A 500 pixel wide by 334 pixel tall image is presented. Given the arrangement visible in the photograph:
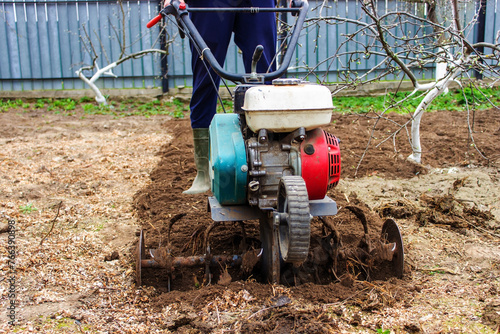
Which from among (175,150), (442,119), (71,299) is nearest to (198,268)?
(71,299)

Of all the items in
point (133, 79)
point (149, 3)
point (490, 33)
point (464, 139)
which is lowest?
point (464, 139)

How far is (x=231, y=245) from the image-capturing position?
3039 mm

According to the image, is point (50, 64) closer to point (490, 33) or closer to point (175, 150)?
point (175, 150)

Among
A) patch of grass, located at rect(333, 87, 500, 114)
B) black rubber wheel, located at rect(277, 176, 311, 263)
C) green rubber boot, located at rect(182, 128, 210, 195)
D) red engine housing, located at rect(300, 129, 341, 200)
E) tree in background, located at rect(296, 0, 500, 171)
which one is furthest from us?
patch of grass, located at rect(333, 87, 500, 114)

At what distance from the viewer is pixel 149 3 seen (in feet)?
31.6

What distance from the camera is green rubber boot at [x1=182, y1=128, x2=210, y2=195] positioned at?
3.71 m

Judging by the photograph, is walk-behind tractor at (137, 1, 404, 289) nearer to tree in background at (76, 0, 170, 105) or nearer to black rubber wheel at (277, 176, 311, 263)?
black rubber wheel at (277, 176, 311, 263)

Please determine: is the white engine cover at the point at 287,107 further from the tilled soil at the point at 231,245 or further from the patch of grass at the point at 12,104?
the patch of grass at the point at 12,104

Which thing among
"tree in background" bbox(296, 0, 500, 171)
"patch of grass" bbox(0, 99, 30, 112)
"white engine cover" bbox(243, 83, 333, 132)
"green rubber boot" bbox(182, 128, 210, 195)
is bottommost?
"green rubber boot" bbox(182, 128, 210, 195)

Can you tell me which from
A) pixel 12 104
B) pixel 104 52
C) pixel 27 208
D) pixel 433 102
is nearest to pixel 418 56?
pixel 27 208

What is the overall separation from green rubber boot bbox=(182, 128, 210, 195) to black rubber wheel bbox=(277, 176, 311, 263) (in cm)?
170

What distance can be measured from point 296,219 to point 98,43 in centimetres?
888

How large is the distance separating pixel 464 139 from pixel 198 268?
3960mm

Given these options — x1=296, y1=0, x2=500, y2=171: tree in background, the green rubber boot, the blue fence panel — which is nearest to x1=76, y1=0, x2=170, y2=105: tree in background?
the blue fence panel
